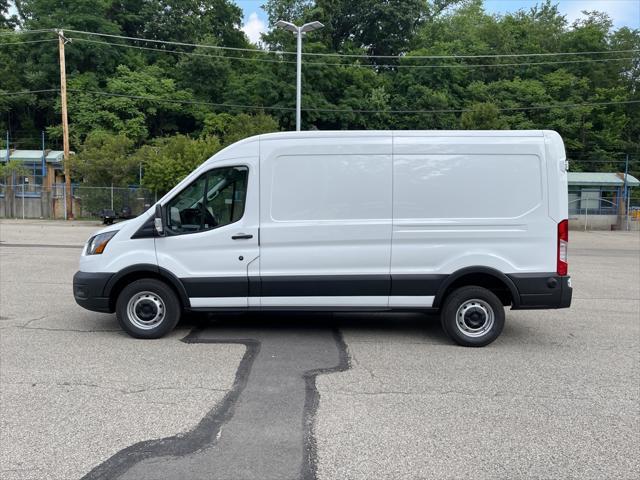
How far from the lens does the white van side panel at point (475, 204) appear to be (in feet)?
20.1

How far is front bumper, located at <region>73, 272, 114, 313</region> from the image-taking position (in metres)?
6.31

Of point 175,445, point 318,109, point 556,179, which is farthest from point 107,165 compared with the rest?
point 175,445

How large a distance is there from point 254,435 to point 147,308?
303cm

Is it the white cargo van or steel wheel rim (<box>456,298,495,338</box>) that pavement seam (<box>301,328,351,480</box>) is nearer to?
the white cargo van

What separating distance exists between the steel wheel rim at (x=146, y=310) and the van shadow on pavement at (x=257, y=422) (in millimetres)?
467

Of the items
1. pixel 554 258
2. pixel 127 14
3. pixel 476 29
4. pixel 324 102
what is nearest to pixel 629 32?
pixel 476 29

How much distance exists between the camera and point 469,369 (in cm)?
544

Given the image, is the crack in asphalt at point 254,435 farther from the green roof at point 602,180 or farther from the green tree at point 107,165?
the green roof at point 602,180

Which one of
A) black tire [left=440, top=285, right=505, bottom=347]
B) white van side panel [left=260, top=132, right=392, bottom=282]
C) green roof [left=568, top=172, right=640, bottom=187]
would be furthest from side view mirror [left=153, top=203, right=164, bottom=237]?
green roof [left=568, top=172, right=640, bottom=187]

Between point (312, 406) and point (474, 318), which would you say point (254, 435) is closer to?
point (312, 406)

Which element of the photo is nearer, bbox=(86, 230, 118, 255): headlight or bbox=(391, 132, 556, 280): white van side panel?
bbox=(391, 132, 556, 280): white van side panel

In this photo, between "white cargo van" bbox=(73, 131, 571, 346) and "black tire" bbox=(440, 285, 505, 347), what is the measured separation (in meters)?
0.01

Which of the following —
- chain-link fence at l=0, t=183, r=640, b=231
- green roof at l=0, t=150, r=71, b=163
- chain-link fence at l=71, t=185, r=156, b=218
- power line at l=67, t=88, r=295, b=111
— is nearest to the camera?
chain-link fence at l=71, t=185, r=156, b=218

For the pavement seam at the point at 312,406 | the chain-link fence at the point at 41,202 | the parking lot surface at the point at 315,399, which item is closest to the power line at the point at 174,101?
the chain-link fence at the point at 41,202
